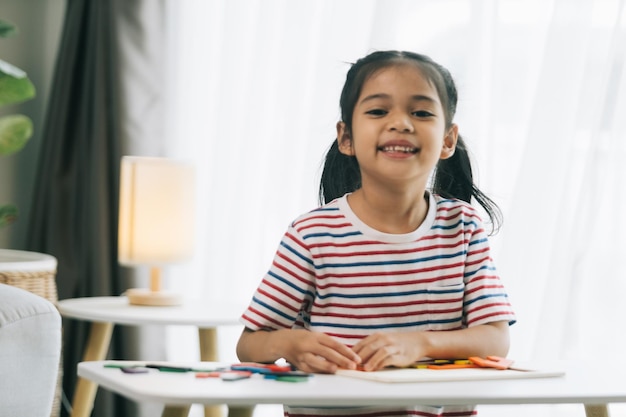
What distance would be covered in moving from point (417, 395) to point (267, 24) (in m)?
1.84

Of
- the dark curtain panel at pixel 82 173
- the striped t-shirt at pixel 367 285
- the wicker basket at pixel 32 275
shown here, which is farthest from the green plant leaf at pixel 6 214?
the striped t-shirt at pixel 367 285

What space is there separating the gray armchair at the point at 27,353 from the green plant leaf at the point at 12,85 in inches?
30.8

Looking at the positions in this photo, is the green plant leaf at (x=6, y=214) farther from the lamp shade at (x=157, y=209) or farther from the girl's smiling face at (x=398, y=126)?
the girl's smiling face at (x=398, y=126)

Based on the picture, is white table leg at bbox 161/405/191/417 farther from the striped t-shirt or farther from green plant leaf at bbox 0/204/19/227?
green plant leaf at bbox 0/204/19/227

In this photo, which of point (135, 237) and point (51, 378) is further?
point (135, 237)

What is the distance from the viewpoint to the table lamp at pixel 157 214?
7.36ft

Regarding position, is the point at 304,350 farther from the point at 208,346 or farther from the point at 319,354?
the point at 208,346

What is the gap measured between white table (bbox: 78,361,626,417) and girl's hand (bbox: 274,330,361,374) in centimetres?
2

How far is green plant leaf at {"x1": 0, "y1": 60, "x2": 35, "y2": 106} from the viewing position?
225 cm

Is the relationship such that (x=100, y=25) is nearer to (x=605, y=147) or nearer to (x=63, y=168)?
(x=63, y=168)

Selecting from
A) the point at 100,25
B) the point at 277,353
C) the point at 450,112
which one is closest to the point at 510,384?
the point at 277,353

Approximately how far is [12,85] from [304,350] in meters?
1.46

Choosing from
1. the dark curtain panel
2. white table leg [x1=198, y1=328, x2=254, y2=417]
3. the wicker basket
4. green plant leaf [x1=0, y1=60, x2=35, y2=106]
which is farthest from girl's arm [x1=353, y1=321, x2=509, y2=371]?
the dark curtain panel

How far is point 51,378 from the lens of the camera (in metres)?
1.61
